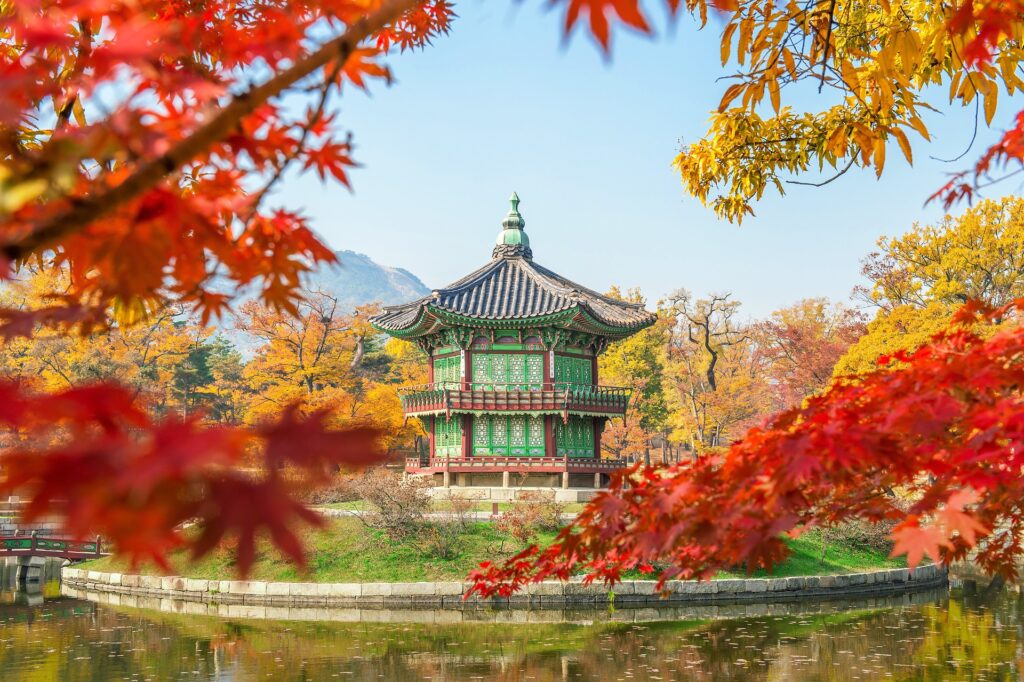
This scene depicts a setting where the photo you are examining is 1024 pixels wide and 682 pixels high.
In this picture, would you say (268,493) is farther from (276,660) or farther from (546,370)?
(546,370)

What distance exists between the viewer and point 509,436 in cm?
2262

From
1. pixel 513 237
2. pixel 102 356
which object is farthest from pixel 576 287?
pixel 102 356

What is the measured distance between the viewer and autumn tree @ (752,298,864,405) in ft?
95.7

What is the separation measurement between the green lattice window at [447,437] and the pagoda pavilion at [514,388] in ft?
0.09

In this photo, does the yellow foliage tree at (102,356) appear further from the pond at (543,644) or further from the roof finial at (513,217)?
the pond at (543,644)

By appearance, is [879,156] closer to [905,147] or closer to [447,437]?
[905,147]

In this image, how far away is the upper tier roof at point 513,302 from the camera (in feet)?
73.2

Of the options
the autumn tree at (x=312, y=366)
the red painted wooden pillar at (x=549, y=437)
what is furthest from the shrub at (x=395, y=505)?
the autumn tree at (x=312, y=366)

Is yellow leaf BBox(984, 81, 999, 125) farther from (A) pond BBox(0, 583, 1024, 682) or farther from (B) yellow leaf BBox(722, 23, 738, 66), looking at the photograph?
(A) pond BBox(0, 583, 1024, 682)

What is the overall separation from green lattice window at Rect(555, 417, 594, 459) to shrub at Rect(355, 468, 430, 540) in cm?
594

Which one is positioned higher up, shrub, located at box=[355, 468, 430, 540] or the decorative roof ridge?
the decorative roof ridge

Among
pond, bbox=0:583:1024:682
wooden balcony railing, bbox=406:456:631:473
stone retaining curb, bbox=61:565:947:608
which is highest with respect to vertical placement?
wooden balcony railing, bbox=406:456:631:473

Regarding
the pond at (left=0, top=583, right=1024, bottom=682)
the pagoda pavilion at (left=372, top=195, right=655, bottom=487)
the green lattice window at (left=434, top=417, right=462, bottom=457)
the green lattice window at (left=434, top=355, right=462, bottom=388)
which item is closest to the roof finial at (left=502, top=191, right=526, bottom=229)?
the pagoda pavilion at (left=372, top=195, right=655, bottom=487)

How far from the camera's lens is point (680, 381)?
114 feet
